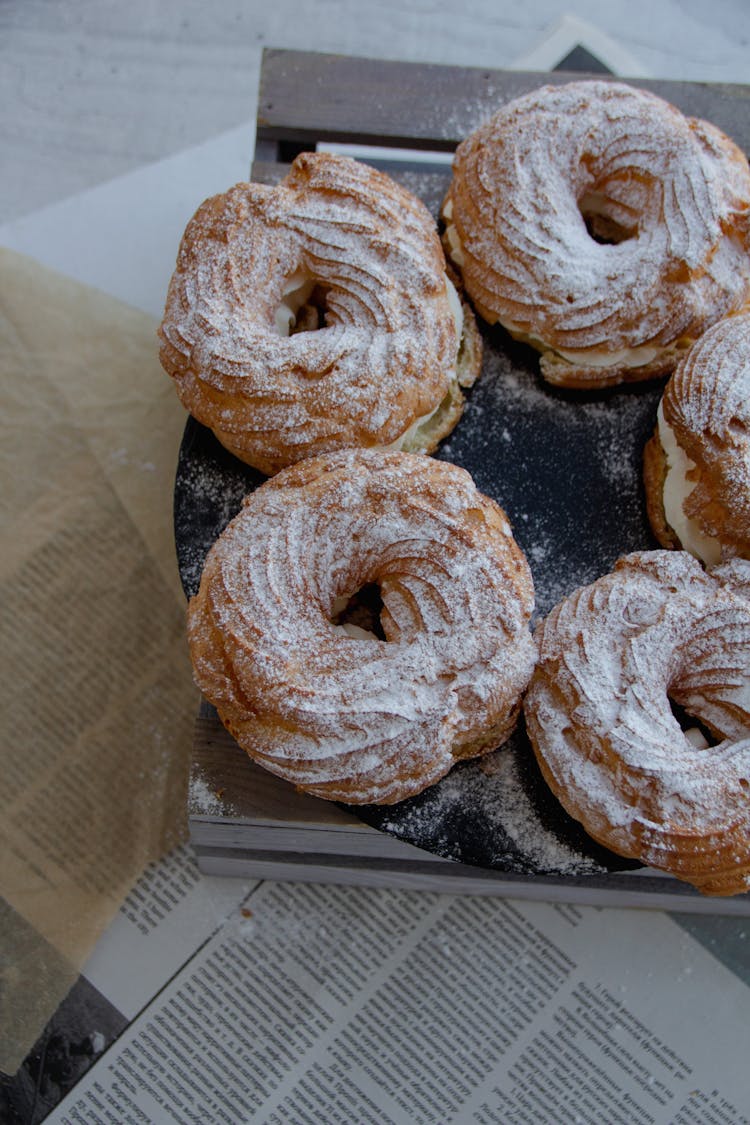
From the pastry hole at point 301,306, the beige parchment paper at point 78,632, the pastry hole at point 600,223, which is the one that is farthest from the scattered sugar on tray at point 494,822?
the pastry hole at point 600,223

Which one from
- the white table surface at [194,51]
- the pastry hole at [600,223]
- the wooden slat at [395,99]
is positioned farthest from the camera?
the white table surface at [194,51]

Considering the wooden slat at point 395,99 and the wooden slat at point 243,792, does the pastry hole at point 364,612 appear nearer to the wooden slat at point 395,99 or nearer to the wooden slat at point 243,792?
the wooden slat at point 243,792

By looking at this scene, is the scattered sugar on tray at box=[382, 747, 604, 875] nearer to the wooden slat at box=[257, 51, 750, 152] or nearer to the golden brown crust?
the golden brown crust

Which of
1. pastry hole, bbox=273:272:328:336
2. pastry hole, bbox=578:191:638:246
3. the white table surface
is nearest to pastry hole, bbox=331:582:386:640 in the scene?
pastry hole, bbox=273:272:328:336

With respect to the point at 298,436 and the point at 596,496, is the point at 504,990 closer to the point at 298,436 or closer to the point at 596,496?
the point at 596,496

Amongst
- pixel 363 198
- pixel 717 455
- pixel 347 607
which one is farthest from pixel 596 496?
pixel 363 198
